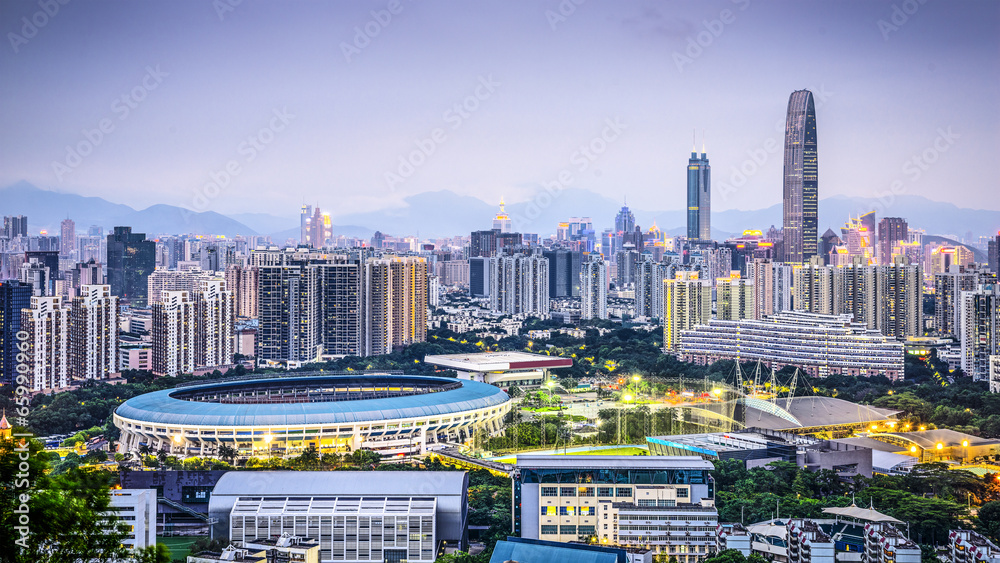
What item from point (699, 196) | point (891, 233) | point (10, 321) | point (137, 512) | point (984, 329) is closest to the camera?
point (137, 512)

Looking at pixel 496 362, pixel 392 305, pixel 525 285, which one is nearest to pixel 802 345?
pixel 496 362

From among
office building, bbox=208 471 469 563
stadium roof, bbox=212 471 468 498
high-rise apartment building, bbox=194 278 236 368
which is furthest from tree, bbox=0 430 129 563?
high-rise apartment building, bbox=194 278 236 368

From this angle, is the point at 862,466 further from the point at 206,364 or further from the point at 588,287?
the point at 588,287

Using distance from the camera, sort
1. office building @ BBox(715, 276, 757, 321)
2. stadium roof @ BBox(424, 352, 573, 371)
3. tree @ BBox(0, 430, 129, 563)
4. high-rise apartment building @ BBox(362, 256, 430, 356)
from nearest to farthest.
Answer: tree @ BBox(0, 430, 129, 563) → stadium roof @ BBox(424, 352, 573, 371) → high-rise apartment building @ BBox(362, 256, 430, 356) → office building @ BBox(715, 276, 757, 321)

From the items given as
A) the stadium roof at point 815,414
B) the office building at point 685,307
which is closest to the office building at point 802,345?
the office building at point 685,307

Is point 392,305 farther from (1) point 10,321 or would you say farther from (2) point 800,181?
(2) point 800,181

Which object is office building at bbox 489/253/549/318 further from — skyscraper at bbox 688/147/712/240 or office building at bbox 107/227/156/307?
skyscraper at bbox 688/147/712/240
